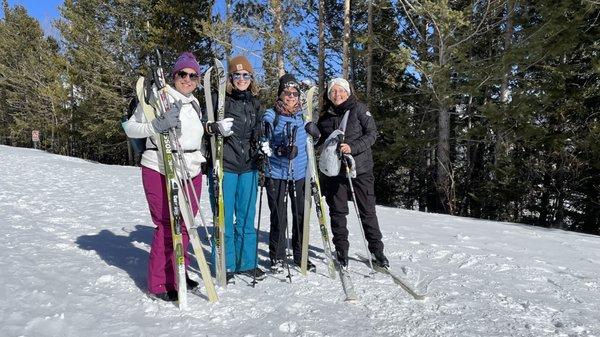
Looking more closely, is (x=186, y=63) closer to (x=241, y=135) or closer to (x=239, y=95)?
(x=239, y=95)

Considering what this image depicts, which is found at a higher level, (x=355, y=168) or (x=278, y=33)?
(x=278, y=33)

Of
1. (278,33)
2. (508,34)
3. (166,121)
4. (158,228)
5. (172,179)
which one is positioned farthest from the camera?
(278,33)

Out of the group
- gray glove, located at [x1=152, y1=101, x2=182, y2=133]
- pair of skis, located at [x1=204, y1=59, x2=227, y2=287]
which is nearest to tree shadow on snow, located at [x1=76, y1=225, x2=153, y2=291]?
pair of skis, located at [x1=204, y1=59, x2=227, y2=287]

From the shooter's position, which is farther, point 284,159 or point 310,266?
point 310,266

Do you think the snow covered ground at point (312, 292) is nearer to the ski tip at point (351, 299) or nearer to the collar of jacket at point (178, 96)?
the ski tip at point (351, 299)

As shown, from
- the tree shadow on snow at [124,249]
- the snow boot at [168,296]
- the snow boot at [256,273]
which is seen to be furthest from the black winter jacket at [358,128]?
the tree shadow on snow at [124,249]

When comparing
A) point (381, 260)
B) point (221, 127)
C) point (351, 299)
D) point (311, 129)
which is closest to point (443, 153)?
point (381, 260)

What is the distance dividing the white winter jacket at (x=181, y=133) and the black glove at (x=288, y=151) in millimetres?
775

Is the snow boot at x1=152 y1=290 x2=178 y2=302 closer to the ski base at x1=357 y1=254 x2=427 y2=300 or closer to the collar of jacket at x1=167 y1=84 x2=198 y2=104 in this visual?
the collar of jacket at x1=167 y1=84 x2=198 y2=104

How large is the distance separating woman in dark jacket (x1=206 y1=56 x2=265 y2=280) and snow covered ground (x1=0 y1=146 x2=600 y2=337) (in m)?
0.31

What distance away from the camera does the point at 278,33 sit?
15117mm

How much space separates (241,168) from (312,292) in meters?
1.32

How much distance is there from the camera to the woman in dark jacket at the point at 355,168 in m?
4.29

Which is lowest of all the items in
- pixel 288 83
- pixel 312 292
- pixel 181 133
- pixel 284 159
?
pixel 312 292
